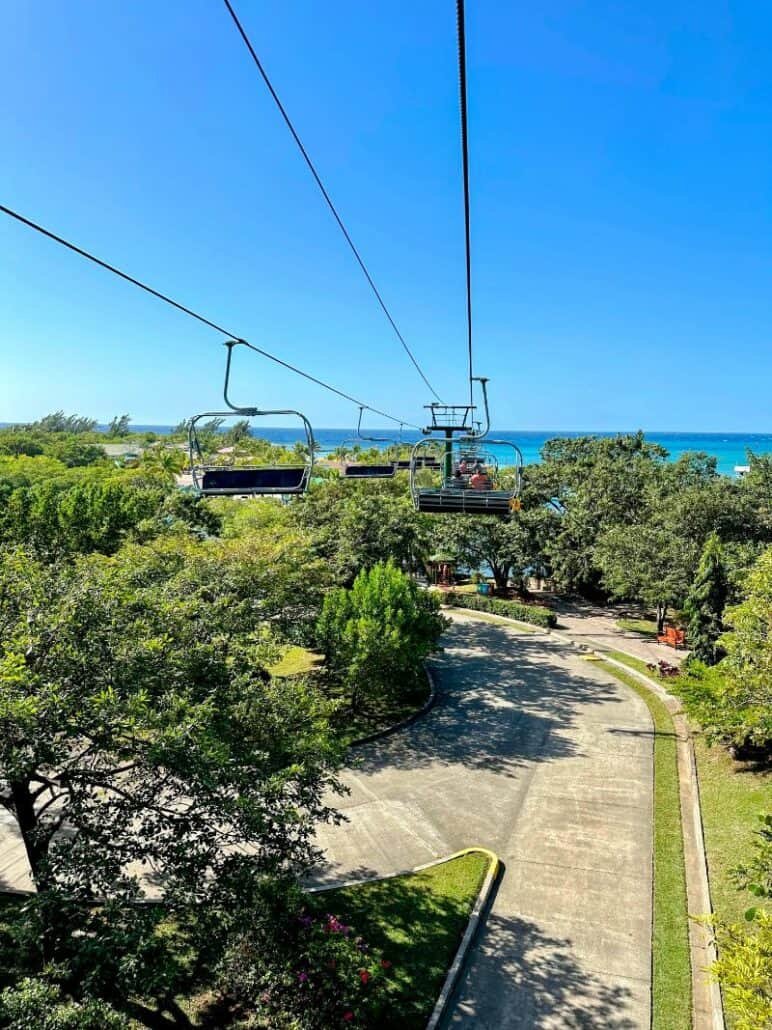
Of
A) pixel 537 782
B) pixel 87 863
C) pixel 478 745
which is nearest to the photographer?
pixel 87 863

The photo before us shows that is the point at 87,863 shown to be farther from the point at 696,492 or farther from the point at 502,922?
the point at 696,492

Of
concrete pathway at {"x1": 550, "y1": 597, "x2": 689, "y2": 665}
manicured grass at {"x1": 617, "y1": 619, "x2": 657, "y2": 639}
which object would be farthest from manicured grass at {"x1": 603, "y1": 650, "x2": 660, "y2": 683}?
manicured grass at {"x1": 617, "y1": 619, "x2": 657, "y2": 639}

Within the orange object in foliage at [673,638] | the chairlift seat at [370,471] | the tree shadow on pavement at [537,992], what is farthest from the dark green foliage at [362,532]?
the tree shadow on pavement at [537,992]

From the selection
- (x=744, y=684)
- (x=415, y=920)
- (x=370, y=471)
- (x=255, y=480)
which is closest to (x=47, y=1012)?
(x=415, y=920)

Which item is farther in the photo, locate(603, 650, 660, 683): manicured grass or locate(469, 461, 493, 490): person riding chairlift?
Result: locate(603, 650, 660, 683): manicured grass

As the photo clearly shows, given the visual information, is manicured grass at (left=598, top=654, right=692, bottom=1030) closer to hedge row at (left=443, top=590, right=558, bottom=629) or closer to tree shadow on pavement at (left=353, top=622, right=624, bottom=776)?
tree shadow on pavement at (left=353, top=622, right=624, bottom=776)

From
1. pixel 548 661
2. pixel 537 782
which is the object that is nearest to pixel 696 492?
pixel 548 661
